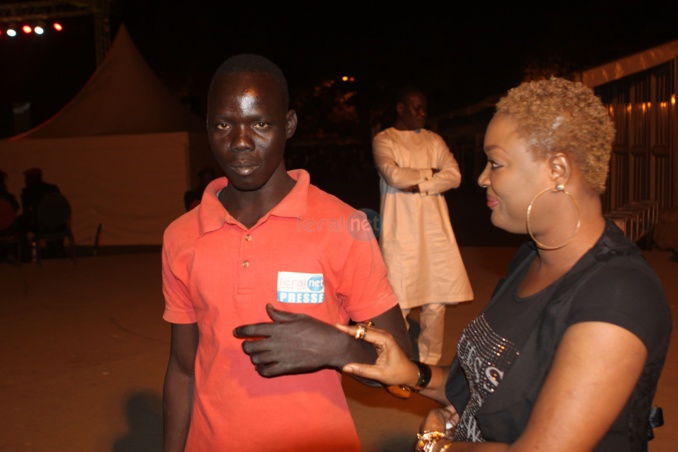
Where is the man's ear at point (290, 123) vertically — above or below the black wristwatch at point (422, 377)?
above

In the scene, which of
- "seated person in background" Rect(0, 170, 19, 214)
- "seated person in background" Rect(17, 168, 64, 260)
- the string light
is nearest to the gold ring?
"seated person in background" Rect(0, 170, 19, 214)

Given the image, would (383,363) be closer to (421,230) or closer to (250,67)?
(250,67)

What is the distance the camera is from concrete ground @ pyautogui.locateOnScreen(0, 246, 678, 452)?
16.0 ft

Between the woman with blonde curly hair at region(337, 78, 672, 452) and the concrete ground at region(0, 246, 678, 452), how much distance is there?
2889 millimetres

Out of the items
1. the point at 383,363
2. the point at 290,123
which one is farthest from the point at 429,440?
the point at 290,123

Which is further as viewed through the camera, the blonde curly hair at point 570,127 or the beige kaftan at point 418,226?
the beige kaftan at point 418,226

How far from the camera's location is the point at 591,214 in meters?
1.77

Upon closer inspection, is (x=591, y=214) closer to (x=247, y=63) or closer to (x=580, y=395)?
(x=580, y=395)

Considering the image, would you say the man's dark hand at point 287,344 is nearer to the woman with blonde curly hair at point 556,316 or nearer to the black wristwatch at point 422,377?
the woman with blonde curly hair at point 556,316

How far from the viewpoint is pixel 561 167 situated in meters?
1.73

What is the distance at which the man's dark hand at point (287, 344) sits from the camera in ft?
5.69

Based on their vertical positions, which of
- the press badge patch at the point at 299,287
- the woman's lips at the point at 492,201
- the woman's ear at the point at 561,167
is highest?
the woman's ear at the point at 561,167

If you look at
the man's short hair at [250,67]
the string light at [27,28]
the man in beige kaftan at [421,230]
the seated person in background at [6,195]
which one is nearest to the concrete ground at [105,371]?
the man in beige kaftan at [421,230]

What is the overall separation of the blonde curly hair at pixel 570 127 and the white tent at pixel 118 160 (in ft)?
42.7
